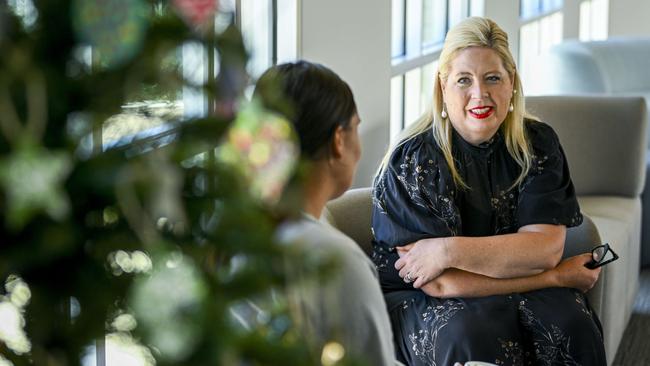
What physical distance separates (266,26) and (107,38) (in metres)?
2.69

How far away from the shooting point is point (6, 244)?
0.44m

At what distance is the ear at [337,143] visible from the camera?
1.68 m

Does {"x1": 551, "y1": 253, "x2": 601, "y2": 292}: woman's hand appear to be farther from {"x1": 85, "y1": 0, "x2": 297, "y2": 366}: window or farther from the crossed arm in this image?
{"x1": 85, "y1": 0, "x2": 297, "y2": 366}: window

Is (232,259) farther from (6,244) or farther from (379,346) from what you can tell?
(379,346)

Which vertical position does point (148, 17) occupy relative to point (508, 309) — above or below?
above

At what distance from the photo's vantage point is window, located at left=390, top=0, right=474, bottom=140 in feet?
13.9

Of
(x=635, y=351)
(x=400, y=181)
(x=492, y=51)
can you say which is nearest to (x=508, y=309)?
(x=400, y=181)

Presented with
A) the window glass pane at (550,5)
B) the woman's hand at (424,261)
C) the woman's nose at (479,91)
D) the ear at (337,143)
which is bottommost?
the woman's hand at (424,261)

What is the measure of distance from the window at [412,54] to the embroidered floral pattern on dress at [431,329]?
1.59 m

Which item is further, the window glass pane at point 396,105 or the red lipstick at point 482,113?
the window glass pane at point 396,105

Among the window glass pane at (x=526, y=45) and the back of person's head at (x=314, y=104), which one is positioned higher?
the back of person's head at (x=314, y=104)

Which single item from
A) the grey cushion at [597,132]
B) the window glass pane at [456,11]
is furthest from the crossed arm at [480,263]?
the window glass pane at [456,11]

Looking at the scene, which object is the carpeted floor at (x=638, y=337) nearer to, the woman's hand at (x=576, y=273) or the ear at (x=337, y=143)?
the woman's hand at (x=576, y=273)

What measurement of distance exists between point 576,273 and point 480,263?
32 cm
